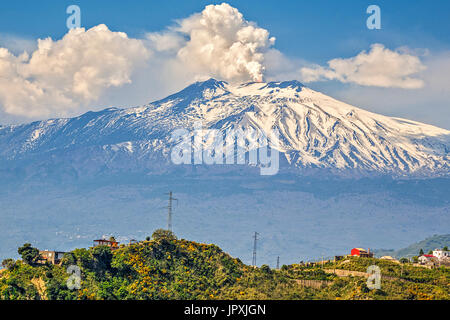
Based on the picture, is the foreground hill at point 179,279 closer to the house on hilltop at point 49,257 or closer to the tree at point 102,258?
the tree at point 102,258

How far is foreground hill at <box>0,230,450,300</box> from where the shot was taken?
8412 centimetres

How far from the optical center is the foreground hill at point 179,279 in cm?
8412

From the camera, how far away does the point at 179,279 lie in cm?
8844

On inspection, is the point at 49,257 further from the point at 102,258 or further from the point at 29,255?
the point at 102,258

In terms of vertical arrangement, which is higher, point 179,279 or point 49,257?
point 49,257

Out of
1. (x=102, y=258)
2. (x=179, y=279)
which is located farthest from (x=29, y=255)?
(x=179, y=279)

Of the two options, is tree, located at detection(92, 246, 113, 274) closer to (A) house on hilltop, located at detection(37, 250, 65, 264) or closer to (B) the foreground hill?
(B) the foreground hill

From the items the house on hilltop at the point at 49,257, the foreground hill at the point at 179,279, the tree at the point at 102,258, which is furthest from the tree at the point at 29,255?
the tree at the point at 102,258

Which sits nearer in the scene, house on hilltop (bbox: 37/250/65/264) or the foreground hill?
the foreground hill

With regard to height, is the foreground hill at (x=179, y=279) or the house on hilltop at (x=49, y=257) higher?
the house on hilltop at (x=49, y=257)

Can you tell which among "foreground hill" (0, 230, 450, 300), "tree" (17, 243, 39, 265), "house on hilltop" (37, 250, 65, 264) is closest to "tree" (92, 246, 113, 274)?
"foreground hill" (0, 230, 450, 300)

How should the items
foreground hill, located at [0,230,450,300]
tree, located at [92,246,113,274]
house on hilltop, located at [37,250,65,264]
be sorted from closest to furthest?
foreground hill, located at [0,230,450,300]
tree, located at [92,246,113,274]
house on hilltop, located at [37,250,65,264]

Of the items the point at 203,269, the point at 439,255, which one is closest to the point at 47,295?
the point at 203,269
